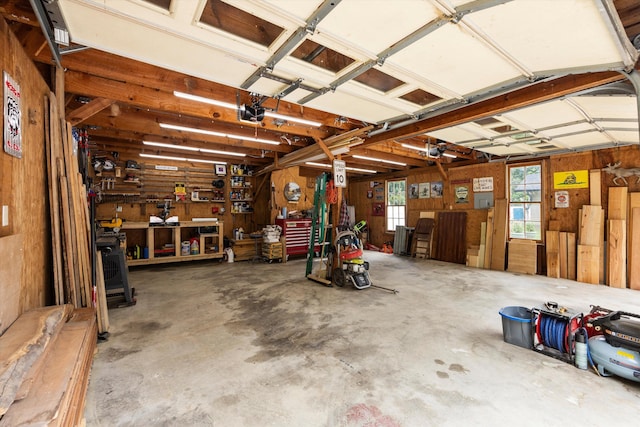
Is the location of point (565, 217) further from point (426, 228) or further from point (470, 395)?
point (470, 395)

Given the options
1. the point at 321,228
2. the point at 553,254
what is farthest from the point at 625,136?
the point at 321,228

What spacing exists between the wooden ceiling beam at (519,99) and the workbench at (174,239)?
17.5 ft

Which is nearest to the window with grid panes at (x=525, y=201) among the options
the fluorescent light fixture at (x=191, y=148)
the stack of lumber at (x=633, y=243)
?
the stack of lumber at (x=633, y=243)

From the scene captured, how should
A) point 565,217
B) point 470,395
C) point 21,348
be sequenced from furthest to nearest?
1. point 565,217
2. point 470,395
3. point 21,348

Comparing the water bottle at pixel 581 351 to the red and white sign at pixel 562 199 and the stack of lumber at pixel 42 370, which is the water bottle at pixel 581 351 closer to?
the stack of lumber at pixel 42 370

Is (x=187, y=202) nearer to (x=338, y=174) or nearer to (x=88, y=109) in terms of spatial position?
(x=88, y=109)

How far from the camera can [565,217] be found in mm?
5566

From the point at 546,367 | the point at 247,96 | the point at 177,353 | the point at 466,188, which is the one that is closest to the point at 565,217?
the point at 466,188

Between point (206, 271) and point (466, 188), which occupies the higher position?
Result: point (466, 188)

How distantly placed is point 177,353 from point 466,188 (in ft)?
23.4

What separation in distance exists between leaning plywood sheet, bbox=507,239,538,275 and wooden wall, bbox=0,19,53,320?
751cm

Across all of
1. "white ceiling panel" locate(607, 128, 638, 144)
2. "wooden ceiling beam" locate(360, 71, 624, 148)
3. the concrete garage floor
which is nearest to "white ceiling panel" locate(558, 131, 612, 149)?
"white ceiling panel" locate(607, 128, 638, 144)

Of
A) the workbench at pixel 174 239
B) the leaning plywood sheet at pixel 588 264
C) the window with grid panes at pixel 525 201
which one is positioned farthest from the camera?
the workbench at pixel 174 239

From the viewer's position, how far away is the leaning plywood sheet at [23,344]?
47.2 inches
